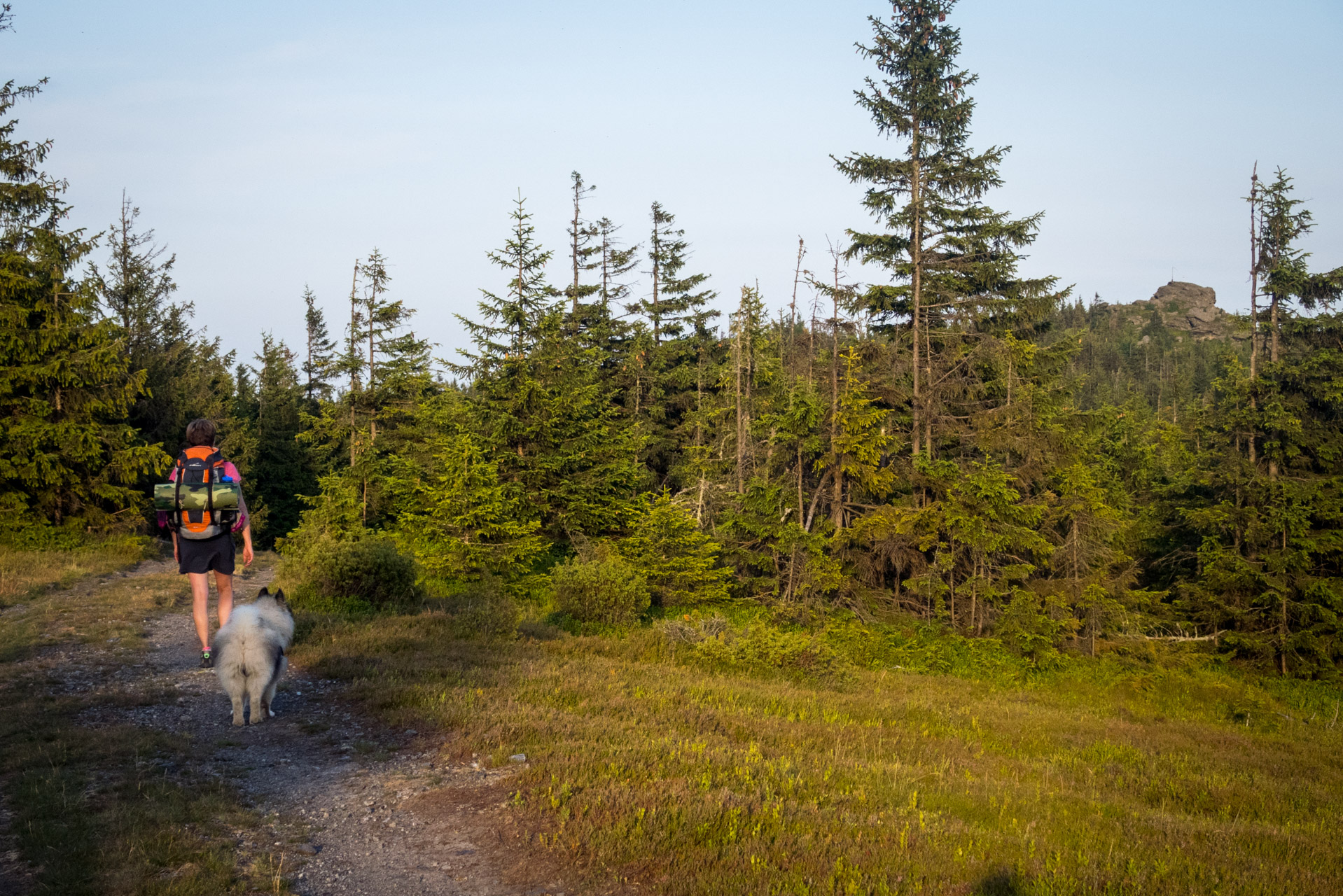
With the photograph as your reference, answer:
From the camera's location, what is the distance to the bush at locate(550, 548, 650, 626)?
1495cm

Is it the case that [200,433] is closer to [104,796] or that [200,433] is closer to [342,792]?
[104,796]

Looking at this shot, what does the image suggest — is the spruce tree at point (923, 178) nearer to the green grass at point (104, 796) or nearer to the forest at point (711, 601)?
the forest at point (711, 601)

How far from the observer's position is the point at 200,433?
6.88 metres

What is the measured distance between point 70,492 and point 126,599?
1264 cm

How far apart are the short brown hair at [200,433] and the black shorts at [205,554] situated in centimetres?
85

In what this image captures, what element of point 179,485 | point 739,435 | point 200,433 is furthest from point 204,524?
point 739,435

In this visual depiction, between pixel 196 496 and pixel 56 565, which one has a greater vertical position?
pixel 196 496

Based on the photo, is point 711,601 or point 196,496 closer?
point 196,496

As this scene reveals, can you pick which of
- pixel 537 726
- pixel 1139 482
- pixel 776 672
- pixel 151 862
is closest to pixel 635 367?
pixel 776 672

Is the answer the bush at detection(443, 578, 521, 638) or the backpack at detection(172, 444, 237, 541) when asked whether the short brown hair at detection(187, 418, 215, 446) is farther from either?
the bush at detection(443, 578, 521, 638)

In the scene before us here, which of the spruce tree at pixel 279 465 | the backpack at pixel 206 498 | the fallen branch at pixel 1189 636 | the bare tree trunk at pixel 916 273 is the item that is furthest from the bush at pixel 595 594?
the spruce tree at pixel 279 465

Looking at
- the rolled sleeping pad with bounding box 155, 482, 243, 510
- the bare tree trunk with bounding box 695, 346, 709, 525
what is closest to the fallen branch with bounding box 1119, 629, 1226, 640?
the bare tree trunk with bounding box 695, 346, 709, 525

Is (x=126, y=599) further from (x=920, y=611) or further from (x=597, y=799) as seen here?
(x=920, y=611)

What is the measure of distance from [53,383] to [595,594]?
57.0ft
